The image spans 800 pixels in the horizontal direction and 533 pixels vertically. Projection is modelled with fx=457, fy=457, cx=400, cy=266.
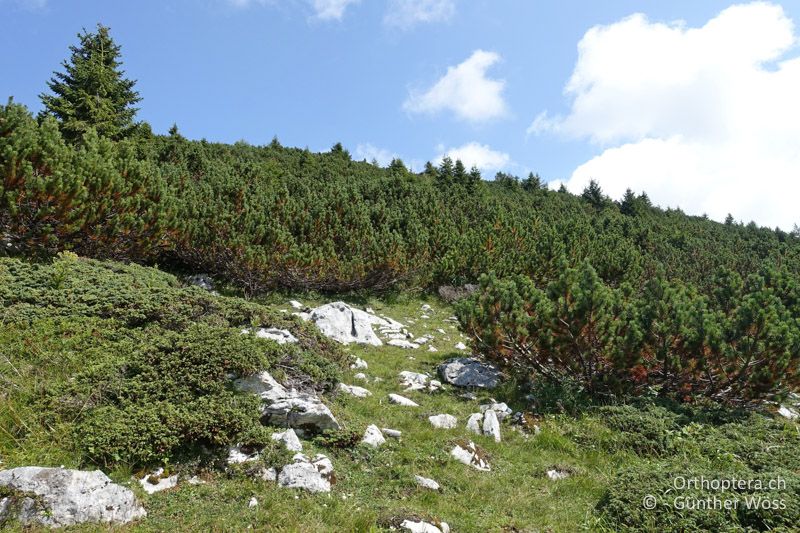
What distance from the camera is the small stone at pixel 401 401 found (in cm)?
744

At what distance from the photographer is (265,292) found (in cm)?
1396

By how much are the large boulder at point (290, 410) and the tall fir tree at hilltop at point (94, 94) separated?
1884cm

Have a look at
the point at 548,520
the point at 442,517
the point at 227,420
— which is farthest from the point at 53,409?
the point at 548,520

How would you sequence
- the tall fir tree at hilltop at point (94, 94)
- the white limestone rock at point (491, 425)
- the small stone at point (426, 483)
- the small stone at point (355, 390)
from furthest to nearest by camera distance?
1. the tall fir tree at hilltop at point (94, 94)
2. the small stone at point (355, 390)
3. the white limestone rock at point (491, 425)
4. the small stone at point (426, 483)

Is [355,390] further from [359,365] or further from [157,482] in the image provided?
[157,482]

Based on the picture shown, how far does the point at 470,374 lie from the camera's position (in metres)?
9.24

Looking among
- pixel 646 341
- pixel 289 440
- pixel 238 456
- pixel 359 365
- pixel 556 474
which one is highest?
pixel 646 341

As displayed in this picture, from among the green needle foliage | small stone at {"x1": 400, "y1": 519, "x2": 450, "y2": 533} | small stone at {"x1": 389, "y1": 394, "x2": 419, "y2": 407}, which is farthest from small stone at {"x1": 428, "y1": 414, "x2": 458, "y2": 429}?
small stone at {"x1": 400, "y1": 519, "x2": 450, "y2": 533}

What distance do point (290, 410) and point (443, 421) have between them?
2.37 m

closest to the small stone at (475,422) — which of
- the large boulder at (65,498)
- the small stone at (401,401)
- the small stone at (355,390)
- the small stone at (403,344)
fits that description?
the small stone at (401,401)

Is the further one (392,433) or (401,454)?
(392,433)

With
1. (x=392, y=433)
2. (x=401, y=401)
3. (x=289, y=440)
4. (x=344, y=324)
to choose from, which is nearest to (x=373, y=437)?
(x=392, y=433)

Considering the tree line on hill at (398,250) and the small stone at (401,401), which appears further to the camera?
the tree line on hill at (398,250)

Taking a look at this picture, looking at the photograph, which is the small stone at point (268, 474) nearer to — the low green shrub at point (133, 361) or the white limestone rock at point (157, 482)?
the low green shrub at point (133, 361)
